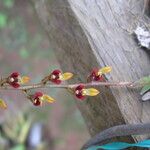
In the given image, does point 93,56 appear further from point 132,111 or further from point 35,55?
point 35,55

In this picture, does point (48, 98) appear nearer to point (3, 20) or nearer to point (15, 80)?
point (15, 80)

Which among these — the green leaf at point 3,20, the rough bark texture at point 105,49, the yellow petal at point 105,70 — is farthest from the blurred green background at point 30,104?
the yellow petal at point 105,70

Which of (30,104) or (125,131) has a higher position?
(30,104)

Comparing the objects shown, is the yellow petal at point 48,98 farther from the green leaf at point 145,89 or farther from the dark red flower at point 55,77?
the green leaf at point 145,89

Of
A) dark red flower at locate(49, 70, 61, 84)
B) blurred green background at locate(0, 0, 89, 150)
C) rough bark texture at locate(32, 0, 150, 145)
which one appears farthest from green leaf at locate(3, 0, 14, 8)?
dark red flower at locate(49, 70, 61, 84)

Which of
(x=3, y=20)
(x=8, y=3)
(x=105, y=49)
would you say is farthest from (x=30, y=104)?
(x=105, y=49)

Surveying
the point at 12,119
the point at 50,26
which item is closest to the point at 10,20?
the point at 12,119
